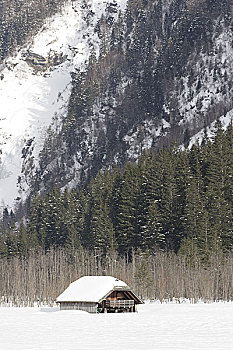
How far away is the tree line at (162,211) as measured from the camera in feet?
358

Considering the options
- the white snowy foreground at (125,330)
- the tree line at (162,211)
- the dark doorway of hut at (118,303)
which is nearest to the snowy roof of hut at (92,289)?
the dark doorway of hut at (118,303)

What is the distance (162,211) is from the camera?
118 meters

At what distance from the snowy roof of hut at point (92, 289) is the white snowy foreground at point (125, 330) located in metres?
2.12

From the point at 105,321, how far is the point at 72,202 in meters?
79.3

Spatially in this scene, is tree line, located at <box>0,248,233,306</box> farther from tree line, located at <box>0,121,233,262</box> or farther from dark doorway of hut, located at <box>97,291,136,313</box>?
dark doorway of hut, located at <box>97,291,136,313</box>

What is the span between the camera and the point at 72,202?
146750 mm

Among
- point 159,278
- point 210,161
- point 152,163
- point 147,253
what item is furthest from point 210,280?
point 152,163

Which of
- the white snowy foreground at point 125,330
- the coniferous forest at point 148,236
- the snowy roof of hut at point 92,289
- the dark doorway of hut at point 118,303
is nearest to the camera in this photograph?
the white snowy foreground at point 125,330

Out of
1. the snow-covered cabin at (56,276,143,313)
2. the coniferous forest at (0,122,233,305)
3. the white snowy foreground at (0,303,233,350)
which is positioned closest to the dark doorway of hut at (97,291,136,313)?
the snow-covered cabin at (56,276,143,313)

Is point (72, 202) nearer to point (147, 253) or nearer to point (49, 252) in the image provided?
point (49, 252)

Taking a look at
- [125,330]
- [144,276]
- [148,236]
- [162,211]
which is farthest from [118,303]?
[162,211]

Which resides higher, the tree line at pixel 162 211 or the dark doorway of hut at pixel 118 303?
the tree line at pixel 162 211

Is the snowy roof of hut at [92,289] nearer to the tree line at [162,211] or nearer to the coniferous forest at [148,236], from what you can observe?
the coniferous forest at [148,236]

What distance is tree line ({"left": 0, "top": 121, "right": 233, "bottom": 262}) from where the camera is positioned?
109 metres
